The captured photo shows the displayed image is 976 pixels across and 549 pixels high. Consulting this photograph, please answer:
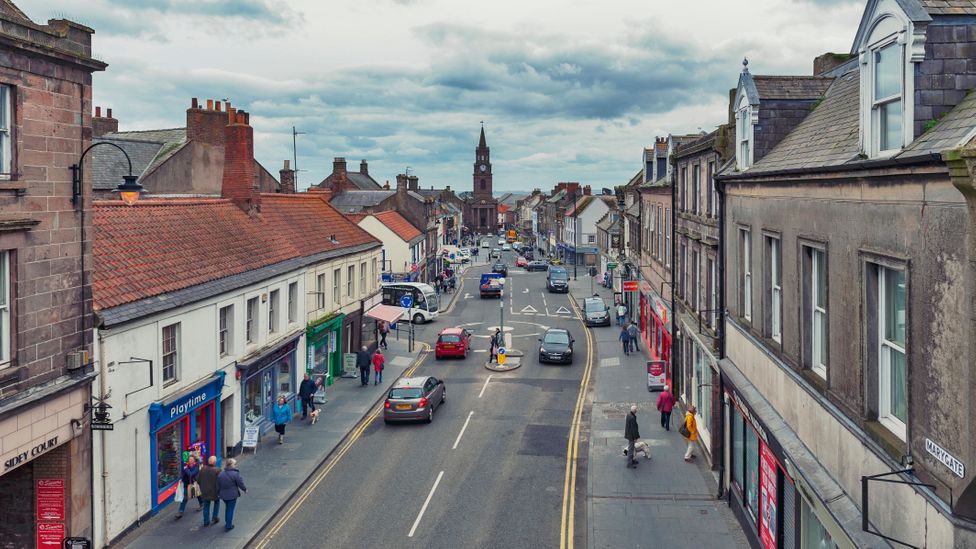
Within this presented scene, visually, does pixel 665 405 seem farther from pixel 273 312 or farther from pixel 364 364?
pixel 273 312

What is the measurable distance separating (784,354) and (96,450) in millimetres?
12808

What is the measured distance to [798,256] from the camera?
1159cm

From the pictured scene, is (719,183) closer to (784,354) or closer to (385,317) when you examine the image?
(784,354)

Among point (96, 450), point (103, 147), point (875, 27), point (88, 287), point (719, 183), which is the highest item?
point (103, 147)

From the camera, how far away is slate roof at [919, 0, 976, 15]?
7.95 metres

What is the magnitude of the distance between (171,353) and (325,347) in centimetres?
1318

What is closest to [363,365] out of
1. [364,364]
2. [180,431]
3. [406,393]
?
[364,364]

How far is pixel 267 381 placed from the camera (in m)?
24.4

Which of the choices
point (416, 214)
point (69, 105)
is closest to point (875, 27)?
point (69, 105)

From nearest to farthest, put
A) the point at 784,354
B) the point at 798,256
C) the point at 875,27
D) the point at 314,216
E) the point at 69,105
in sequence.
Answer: the point at 875,27
the point at 798,256
the point at 784,354
the point at 69,105
the point at 314,216

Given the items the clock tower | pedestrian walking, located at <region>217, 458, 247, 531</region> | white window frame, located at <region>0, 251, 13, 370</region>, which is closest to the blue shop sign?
pedestrian walking, located at <region>217, 458, 247, 531</region>

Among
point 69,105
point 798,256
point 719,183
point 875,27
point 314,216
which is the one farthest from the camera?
point 314,216

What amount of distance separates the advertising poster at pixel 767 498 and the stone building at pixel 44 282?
12.6 meters

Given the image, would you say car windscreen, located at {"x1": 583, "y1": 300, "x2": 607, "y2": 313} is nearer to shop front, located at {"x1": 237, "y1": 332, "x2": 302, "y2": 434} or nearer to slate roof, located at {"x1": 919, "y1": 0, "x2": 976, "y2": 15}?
shop front, located at {"x1": 237, "y1": 332, "x2": 302, "y2": 434}
